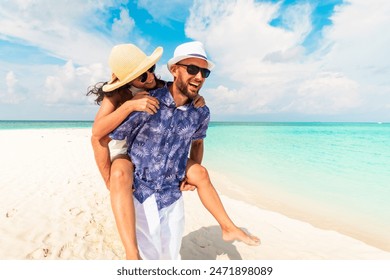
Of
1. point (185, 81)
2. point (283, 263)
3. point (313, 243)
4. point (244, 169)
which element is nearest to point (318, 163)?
point (244, 169)

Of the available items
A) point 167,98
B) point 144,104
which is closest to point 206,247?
point 167,98

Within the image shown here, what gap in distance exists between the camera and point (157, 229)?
262 centimetres

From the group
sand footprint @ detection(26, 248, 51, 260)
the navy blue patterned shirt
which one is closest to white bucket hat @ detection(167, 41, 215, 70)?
the navy blue patterned shirt

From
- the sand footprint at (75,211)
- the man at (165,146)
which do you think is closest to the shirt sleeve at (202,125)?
the man at (165,146)

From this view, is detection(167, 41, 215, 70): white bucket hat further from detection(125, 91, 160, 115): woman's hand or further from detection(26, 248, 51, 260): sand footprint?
detection(26, 248, 51, 260): sand footprint

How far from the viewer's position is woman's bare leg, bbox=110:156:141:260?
7.38 feet

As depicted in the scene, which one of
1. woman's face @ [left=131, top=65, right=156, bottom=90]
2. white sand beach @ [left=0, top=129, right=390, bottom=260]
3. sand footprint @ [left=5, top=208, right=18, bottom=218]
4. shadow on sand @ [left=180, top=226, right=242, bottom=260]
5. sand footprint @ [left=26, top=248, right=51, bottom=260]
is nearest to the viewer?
woman's face @ [left=131, top=65, right=156, bottom=90]

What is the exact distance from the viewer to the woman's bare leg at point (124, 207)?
7.38ft

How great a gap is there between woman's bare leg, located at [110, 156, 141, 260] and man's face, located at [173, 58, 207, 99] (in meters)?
0.85

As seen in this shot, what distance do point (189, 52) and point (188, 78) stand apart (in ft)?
0.73

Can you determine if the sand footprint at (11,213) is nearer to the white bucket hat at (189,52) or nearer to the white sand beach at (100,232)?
the white sand beach at (100,232)

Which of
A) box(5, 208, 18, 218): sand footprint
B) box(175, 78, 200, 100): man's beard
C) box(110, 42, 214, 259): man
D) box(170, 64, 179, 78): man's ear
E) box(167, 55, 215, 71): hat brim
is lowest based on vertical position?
box(5, 208, 18, 218): sand footprint

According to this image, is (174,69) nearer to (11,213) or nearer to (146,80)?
(146,80)

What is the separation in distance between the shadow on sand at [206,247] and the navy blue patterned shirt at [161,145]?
67.7 inches
